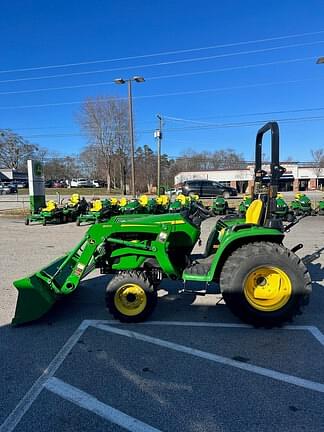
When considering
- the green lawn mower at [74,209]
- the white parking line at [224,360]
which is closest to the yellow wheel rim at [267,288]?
the white parking line at [224,360]

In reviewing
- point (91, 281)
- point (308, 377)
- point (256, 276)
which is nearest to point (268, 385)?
point (308, 377)

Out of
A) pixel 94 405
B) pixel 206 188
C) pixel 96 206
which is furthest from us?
pixel 206 188

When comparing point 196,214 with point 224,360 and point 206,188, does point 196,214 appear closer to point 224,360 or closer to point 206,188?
point 224,360

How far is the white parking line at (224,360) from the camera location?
107 inches

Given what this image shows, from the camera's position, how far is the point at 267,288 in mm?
3775

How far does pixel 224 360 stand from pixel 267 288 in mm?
1050

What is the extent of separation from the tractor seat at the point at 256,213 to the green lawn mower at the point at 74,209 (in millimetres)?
11141

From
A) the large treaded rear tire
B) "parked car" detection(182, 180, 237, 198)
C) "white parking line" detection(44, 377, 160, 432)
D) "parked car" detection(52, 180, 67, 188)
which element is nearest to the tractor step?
the large treaded rear tire

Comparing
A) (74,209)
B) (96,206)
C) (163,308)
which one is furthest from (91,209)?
(163,308)

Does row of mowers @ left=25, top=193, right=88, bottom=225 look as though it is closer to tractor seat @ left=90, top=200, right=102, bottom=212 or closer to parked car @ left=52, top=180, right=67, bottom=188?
tractor seat @ left=90, top=200, right=102, bottom=212

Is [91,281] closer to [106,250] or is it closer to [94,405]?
[106,250]

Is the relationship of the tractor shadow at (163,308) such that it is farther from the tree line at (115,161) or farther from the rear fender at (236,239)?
the tree line at (115,161)

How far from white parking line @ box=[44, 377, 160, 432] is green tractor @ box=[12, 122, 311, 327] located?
121 centimetres

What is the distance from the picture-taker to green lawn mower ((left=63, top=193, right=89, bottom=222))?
14386 mm
